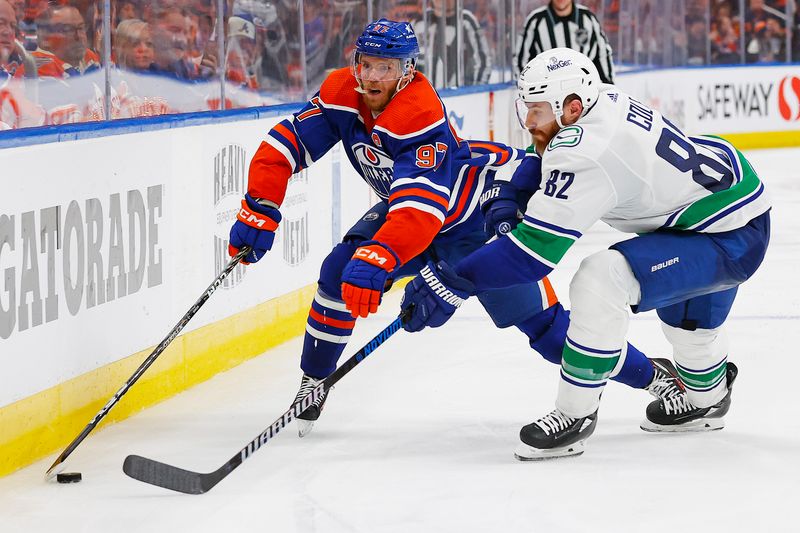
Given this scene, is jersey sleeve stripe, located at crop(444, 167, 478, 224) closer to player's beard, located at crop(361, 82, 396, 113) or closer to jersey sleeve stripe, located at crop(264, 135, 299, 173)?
player's beard, located at crop(361, 82, 396, 113)

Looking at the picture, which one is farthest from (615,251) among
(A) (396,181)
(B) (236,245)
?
(B) (236,245)

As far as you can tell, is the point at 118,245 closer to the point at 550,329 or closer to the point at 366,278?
the point at 366,278

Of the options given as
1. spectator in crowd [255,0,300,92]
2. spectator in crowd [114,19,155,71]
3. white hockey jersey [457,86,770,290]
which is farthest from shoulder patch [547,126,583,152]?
spectator in crowd [255,0,300,92]

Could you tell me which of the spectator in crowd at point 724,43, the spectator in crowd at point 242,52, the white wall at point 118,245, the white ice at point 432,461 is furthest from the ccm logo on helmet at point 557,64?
the spectator in crowd at point 724,43

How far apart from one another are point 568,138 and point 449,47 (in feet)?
13.8

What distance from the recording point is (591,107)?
2.93 meters

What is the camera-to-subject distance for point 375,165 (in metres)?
3.28

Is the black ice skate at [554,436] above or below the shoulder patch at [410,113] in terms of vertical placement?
below

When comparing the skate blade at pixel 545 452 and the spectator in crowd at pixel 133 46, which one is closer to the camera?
the skate blade at pixel 545 452

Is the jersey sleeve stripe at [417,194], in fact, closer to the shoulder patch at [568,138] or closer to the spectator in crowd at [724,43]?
the shoulder patch at [568,138]

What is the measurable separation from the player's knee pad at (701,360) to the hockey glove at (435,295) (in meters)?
0.64

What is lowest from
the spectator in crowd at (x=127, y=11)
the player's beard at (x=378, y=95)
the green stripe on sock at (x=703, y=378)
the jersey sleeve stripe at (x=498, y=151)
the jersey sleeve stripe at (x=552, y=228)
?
the green stripe on sock at (x=703, y=378)

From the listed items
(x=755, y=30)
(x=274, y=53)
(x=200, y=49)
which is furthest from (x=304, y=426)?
(x=755, y=30)

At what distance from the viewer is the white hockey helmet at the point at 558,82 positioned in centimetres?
292
